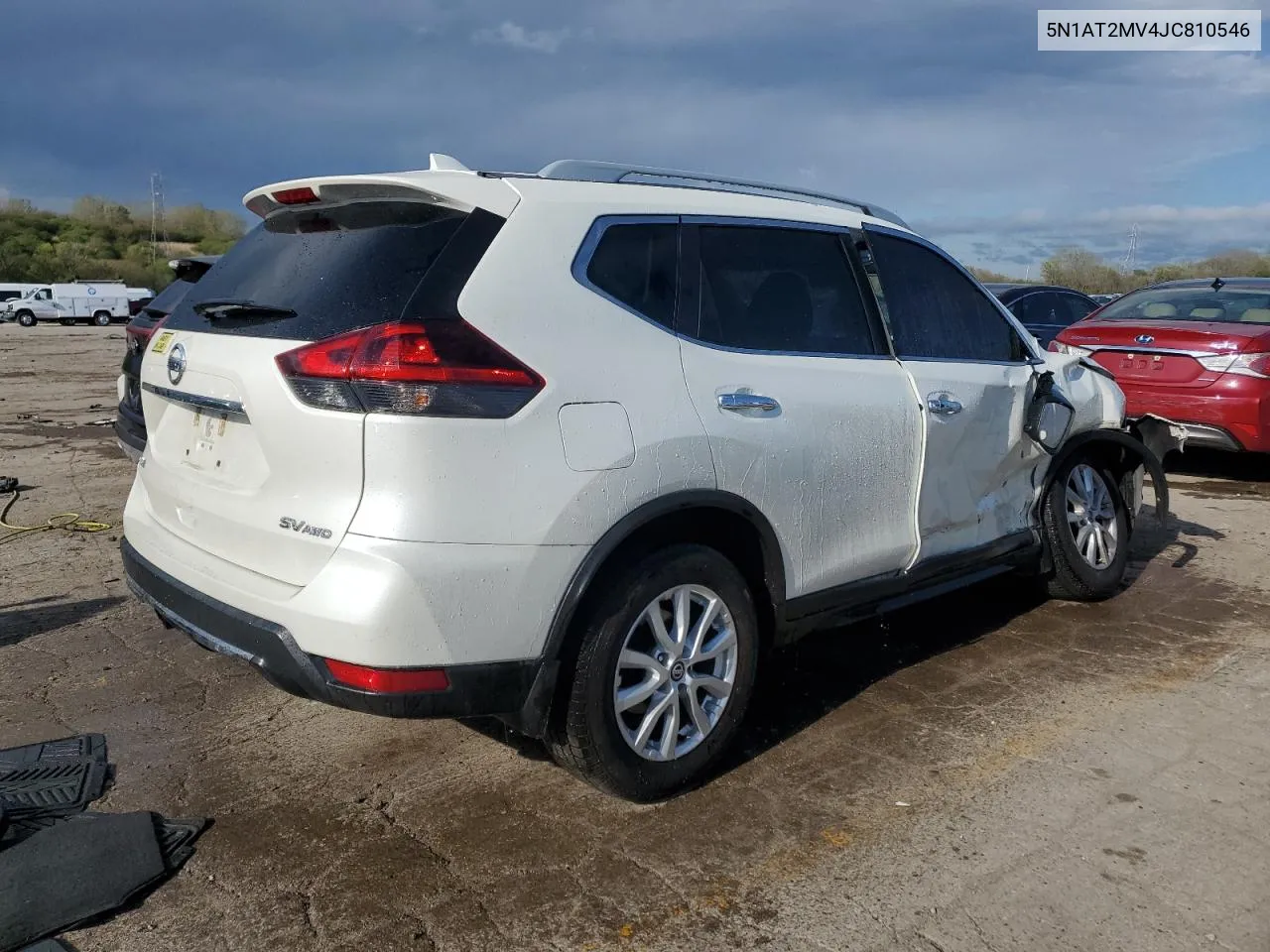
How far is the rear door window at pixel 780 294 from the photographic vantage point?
3.57 metres

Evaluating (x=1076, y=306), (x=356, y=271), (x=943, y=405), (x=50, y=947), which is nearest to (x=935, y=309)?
(x=943, y=405)

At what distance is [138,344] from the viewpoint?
21.7 feet

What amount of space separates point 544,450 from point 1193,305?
7940 millimetres

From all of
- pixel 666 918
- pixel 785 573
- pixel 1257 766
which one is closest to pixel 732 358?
pixel 785 573

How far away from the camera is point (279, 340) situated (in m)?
2.99

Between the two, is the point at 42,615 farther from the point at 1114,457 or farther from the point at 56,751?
the point at 1114,457

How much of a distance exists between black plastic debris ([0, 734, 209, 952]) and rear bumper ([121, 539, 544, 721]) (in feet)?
1.85

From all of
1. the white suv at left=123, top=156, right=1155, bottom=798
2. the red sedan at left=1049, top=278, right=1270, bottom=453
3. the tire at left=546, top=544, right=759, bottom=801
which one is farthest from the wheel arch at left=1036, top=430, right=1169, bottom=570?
the tire at left=546, top=544, right=759, bottom=801

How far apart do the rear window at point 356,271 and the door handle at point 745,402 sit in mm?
877

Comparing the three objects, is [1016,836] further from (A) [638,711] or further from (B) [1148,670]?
(B) [1148,670]

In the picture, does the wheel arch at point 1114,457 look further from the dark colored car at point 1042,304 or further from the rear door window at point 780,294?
the dark colored car at point 1042,304

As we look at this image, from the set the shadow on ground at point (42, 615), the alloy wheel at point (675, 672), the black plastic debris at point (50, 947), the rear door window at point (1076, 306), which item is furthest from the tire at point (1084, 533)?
the rear door window at point (1076, 306)

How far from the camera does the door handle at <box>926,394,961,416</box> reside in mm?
4188

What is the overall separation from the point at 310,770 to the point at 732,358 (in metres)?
1.93
